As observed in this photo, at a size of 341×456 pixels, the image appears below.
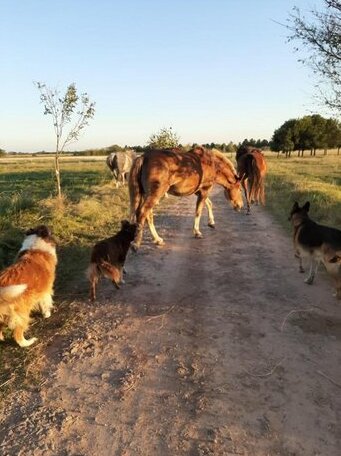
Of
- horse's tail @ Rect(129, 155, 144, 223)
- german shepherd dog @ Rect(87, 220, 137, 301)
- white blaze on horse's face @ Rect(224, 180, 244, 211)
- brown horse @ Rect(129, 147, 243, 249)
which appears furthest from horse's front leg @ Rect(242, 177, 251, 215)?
german shepherd dog @ Rect(87, 220, 137, 301)

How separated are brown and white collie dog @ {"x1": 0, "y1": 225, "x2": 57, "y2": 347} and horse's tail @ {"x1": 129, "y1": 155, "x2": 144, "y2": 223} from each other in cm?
363

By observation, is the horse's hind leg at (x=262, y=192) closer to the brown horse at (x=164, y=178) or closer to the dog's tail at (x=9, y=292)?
the brown horse at (x=164, y=178)

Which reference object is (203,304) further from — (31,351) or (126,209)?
(126,209)

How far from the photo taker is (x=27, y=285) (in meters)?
5.62

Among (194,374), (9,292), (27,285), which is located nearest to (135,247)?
(27,285)

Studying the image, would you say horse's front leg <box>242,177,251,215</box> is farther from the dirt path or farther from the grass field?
the dirt path

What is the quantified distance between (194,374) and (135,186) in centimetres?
606

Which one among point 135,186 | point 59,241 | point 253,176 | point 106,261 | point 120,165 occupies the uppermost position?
point 135,186

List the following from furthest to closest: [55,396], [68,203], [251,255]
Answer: [68,203]
[251,255]
[55,396]

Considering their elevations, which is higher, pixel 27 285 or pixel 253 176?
pixel 253 176

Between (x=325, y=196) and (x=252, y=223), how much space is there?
468 centimetres

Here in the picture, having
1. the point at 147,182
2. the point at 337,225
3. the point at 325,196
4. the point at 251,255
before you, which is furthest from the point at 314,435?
the point at 325,196

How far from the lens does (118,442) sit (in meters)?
3.82

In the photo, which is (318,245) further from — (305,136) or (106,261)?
(305,136)
